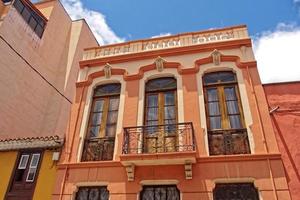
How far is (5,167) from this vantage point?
339 inches

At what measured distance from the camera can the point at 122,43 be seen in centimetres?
1023

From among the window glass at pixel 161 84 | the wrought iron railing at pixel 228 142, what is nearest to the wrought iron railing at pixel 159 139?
the wrought iron railing at pixel 228 142

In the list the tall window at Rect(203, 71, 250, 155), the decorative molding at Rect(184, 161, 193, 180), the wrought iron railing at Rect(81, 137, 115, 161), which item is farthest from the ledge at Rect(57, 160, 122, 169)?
the tall window at Rect(203, 71, 250, 155)

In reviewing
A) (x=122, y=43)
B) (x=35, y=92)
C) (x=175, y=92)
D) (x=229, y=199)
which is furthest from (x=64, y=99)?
(x=229, y=199)

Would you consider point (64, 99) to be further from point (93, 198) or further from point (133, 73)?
point (93, 198)

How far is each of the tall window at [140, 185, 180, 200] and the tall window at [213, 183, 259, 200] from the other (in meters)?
1.06

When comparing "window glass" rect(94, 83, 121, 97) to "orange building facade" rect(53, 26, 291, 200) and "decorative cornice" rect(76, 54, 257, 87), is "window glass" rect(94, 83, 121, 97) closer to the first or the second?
"orange building facade" rect(53, 26, 291, 200)

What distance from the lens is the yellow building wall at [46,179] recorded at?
7.65 metres

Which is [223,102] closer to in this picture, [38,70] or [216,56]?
[216,56]

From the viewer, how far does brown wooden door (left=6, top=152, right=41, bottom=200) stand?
7.92 metres

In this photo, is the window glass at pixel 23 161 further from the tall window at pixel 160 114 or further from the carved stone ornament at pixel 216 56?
the carved stone ornament at pixel 216 56

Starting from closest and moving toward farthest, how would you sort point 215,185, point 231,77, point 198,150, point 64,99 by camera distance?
point 215,185 → point 198,150 → point 231,77 → point 64,99

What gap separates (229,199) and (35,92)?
40.3 ft

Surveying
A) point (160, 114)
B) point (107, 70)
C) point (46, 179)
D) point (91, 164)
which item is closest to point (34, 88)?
point (107, 70)
